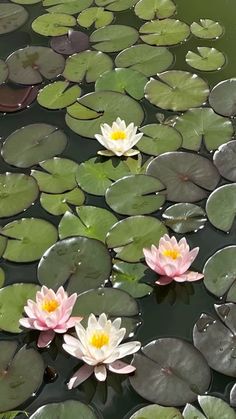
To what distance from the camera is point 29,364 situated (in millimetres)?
1650

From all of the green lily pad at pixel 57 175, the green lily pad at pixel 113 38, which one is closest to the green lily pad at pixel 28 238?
the green lily pad at pixel 57 175

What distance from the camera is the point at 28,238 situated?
76.8 inches

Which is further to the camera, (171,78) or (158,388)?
(171,78)

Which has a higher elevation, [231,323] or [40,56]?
[40,56]

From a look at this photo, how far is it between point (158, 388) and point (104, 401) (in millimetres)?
141

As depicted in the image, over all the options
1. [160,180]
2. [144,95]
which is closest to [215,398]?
[160,180]

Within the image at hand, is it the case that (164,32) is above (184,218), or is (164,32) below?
above

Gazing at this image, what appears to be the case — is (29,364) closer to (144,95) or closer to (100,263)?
(100,263)

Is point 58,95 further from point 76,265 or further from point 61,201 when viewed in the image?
point 76,265

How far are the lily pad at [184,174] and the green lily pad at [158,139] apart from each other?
0.05 metres

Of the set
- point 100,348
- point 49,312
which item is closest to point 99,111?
point 49,312

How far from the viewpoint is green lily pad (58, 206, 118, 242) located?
6.42 ft

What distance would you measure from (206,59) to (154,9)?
444mm

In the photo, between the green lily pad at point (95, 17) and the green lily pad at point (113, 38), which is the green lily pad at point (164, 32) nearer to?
the green lily pad at point (113, 38)
